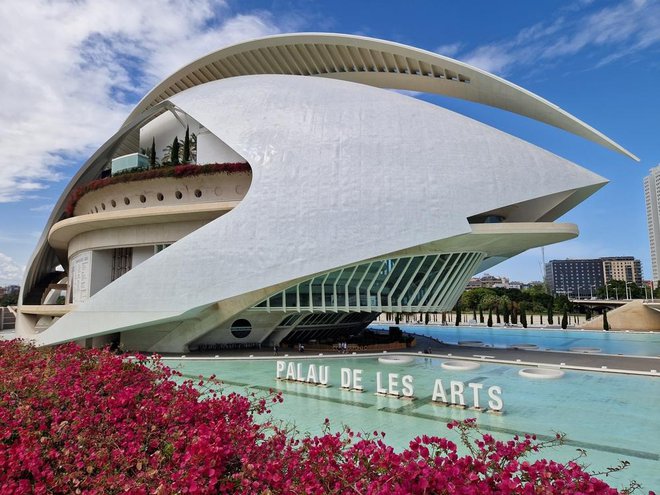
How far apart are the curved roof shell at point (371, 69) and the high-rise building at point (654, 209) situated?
147963 mm

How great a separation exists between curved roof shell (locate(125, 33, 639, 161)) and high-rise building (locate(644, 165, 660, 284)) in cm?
14796

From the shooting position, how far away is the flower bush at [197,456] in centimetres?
387

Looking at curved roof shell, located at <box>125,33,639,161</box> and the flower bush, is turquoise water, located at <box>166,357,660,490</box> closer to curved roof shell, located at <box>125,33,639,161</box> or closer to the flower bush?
the flower bush

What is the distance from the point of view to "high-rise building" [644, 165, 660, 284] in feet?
462

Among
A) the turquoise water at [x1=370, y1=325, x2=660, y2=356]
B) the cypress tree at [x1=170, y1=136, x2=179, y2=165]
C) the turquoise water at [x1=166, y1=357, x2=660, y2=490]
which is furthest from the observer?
the cypress tree at [x1=170, y1=136, x2=179, y2=165]

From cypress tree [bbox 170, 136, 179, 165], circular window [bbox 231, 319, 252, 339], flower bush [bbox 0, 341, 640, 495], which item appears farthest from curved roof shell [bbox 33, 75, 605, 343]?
flower bush [bbox 0, 341, 640, 495]

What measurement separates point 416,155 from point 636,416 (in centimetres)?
1363

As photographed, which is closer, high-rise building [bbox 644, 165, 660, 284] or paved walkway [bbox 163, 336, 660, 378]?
paved walkway [bbox 163, 336, 660, 378]

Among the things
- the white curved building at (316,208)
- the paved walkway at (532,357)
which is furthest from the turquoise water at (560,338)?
the white curved building at (316,208)

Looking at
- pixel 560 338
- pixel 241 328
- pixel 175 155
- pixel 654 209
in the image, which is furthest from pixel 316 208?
pixel 654 209

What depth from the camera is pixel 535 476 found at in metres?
3.79

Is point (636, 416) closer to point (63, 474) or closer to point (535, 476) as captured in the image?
point (535, 476)

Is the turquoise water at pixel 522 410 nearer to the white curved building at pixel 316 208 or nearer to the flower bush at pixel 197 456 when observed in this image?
the flower bush at pixel 197 456

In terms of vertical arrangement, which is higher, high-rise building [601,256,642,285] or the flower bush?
high-rise building [601,256,642,285]
